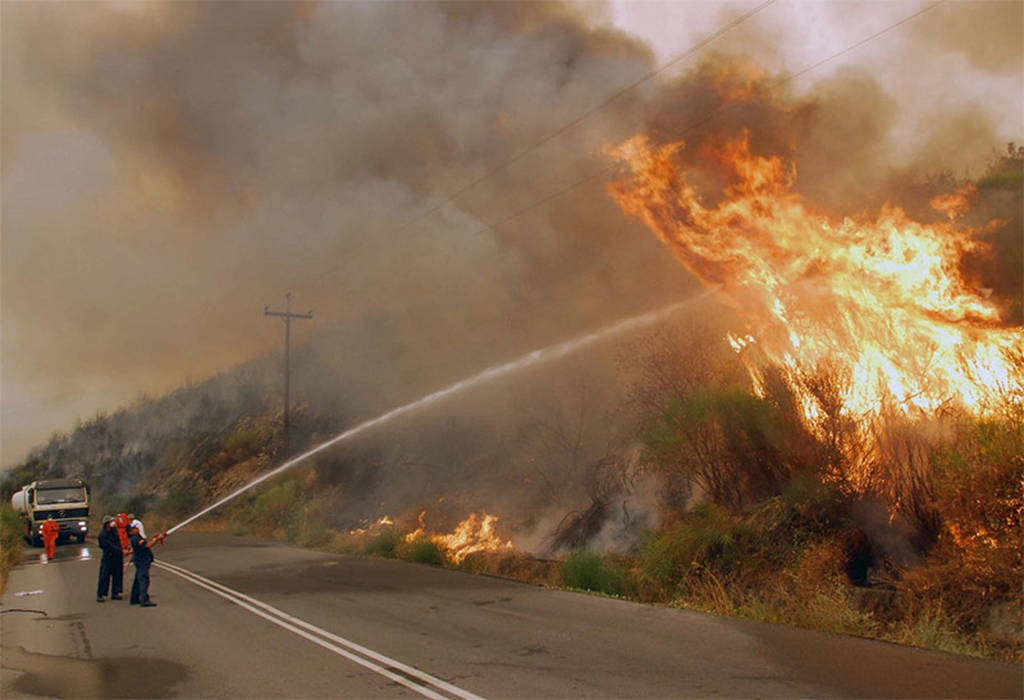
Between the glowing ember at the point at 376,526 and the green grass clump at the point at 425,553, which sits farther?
the glowing ember at the point at 376,526

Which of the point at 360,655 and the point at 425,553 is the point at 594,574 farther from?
the point at 425,553

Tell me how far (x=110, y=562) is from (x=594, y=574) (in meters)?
7.51

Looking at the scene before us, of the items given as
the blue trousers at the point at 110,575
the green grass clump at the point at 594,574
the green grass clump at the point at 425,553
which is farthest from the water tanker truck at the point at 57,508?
the green grass clump at the point at 594,574

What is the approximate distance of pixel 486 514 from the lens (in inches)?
766

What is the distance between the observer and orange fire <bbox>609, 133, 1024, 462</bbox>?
386 inches

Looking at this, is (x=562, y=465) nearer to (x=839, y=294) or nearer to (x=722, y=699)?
(x=839, y=294)

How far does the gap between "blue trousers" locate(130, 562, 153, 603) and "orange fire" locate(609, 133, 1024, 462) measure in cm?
954

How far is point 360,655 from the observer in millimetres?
7617

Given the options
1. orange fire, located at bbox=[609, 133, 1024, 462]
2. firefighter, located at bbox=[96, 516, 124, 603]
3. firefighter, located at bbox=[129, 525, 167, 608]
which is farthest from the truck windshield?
orange fire, located at bbox=[609, 133, 1024, 462]

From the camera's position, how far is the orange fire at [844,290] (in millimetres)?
9812

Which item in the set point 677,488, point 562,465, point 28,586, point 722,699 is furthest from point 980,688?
point 28,586

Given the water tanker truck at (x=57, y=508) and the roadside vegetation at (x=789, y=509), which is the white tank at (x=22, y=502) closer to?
the water tanker truck at (x=57, y=508)

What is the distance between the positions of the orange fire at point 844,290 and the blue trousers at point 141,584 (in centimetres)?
954

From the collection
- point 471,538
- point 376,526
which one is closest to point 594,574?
point 471,538
